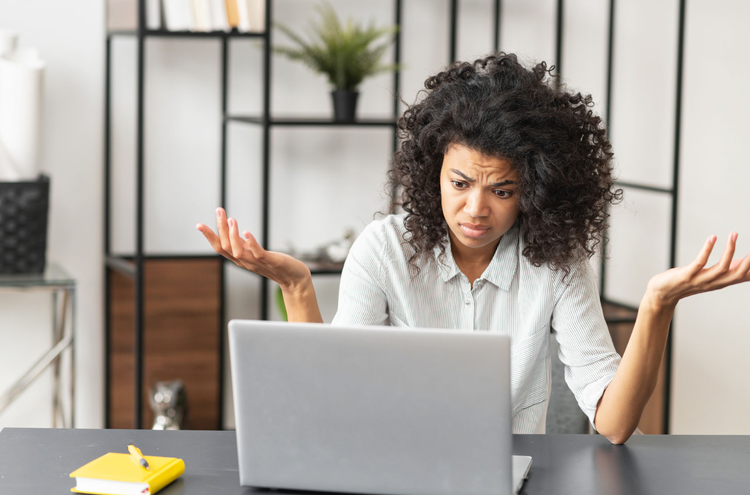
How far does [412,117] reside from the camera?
5.10 feet

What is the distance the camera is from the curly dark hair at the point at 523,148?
141 cm

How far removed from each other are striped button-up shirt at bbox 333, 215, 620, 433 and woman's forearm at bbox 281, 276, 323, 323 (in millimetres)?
84

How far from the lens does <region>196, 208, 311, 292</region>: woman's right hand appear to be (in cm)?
125

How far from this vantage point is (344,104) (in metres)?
2.73

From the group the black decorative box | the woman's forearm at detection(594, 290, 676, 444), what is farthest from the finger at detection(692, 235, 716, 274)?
the black decorative box

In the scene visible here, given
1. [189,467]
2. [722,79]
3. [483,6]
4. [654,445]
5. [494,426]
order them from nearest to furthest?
[494,426] → [189,467] → [654,445] → [722,79] → [483,6]

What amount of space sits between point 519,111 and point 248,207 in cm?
170

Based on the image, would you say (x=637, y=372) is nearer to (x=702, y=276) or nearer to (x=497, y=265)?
(x=702, y=276)

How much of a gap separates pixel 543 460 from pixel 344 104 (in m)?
1.74

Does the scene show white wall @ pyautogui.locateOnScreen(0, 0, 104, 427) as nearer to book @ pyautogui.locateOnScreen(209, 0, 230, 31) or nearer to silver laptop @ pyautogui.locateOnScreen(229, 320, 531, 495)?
book @ pyautogui.locateOnScreen(209, 0, 230, 31)

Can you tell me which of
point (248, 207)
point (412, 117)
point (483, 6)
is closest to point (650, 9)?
point (483, 6)

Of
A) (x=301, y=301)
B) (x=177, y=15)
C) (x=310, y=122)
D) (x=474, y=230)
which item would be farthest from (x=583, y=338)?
(x=177, y=15)

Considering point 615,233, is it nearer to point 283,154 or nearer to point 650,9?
point 650,9

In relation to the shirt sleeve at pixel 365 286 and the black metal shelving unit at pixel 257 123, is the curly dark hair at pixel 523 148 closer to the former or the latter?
the shirt sleeve at pixel 365 286
